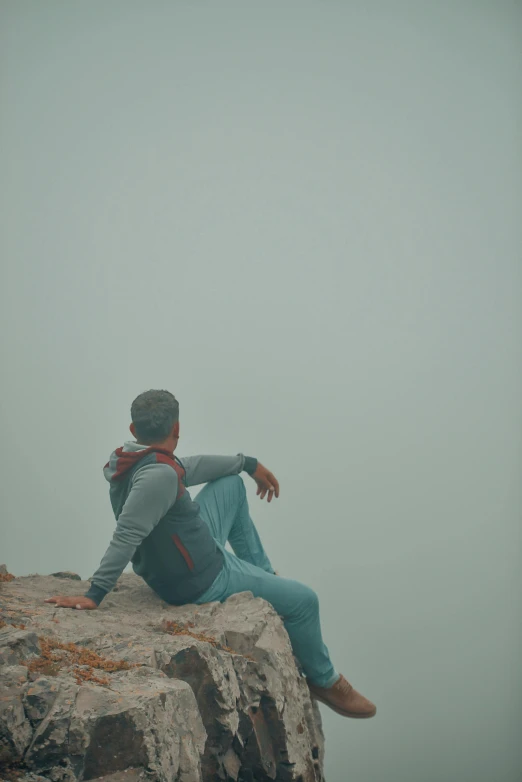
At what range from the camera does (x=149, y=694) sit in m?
4.08

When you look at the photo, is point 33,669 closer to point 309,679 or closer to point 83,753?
point 83,753

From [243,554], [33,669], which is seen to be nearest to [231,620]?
[243,554]

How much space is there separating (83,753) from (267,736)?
188 cm

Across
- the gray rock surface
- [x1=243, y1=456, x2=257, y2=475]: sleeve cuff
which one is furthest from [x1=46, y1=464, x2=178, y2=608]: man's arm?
[x1=243, y1=456, x2=257, y2=475]: sleeve cuff

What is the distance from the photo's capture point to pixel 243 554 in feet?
23.3

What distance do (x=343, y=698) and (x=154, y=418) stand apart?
3.00m

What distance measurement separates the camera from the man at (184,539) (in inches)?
220

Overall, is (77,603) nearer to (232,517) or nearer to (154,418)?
(154,418)

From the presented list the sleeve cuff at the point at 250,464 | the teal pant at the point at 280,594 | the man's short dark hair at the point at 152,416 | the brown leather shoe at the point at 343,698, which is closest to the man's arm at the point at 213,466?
the sleeve cuff at the point at 250,464

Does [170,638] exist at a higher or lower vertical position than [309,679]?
higher

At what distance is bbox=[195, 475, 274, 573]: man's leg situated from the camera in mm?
6547

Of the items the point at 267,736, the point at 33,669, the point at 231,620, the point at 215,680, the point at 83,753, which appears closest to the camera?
the point at 83,753

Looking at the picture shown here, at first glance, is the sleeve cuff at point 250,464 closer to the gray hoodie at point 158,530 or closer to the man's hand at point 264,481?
the man's hand at point 264,481

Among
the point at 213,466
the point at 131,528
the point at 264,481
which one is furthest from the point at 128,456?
the point at 264,481
